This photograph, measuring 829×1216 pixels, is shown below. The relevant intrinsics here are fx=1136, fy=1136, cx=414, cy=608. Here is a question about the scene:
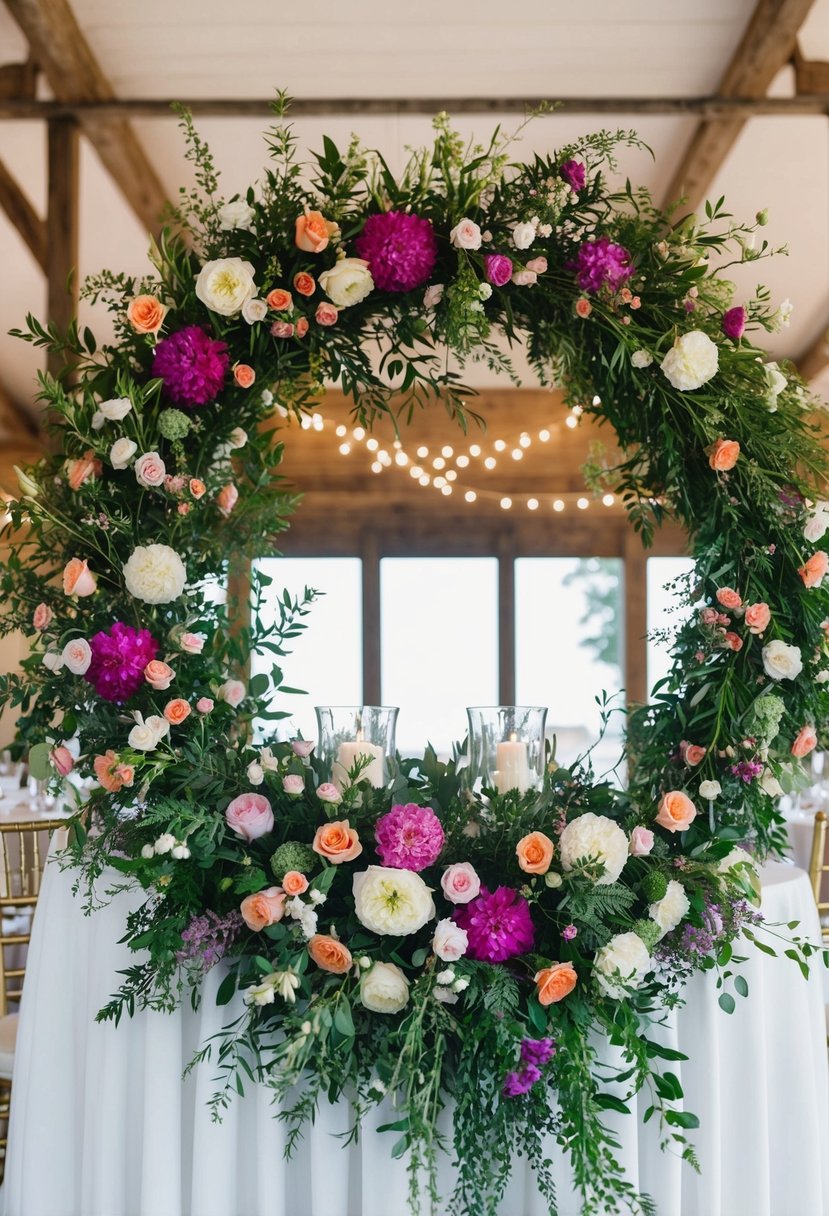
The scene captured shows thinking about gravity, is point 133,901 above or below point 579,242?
below

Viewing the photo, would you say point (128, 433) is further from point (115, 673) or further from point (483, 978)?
point (483, 978)

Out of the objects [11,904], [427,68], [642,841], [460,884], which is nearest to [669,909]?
[642,841]

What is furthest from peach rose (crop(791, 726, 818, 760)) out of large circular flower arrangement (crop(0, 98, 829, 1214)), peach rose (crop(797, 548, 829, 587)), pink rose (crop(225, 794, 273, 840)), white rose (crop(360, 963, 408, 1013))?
pink rose (crop(225, 794, 273, 840))

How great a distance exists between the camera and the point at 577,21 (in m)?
5.31

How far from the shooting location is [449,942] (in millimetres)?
1665

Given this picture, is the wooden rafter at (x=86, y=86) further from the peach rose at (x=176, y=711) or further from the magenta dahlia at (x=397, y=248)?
the peach rose at (x=176, y=711)

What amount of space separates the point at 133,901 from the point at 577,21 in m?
4.82

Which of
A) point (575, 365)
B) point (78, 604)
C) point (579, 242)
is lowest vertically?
point (78, 604)

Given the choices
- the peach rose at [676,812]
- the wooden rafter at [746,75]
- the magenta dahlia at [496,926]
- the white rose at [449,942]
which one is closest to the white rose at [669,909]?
the peach rose at [676,812]

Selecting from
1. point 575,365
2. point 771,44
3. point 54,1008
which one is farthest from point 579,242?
point 771,44

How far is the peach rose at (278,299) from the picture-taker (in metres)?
2.06

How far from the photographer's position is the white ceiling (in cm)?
525

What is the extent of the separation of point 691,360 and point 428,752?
2.76 feet

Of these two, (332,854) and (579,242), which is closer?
(332,854)
